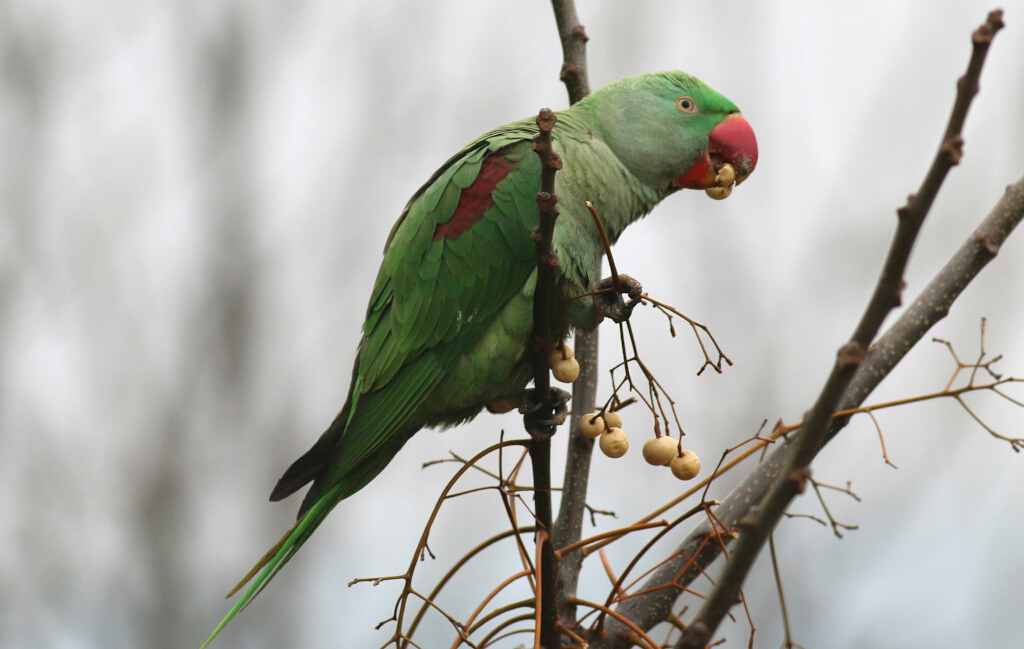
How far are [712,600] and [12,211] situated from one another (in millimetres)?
6488

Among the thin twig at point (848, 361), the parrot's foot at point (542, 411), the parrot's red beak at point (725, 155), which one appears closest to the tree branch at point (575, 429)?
the parrot's foot at point (542, 411)

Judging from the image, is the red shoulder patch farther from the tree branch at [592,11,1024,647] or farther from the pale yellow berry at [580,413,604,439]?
the tree branch at [592,11,1024,647]

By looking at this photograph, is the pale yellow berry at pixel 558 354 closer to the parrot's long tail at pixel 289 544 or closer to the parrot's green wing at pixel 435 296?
the parrot's green wing at pixel 435 296

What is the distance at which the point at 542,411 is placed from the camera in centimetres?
225

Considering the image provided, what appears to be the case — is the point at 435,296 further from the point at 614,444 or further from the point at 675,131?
the point at 675,131

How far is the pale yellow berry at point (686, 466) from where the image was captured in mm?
1980

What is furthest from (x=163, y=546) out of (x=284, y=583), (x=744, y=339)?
(x=744, y=339)

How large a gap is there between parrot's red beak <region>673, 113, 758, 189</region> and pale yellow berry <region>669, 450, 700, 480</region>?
126cm

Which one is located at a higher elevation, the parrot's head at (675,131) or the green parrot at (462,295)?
the parrot's head at (675,131)

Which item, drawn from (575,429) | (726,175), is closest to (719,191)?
(726,175)

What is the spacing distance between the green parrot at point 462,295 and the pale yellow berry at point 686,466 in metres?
0.52

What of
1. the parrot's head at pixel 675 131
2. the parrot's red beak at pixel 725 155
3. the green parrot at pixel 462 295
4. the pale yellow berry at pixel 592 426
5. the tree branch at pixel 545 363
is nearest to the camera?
the tree branch at pixel 545 363

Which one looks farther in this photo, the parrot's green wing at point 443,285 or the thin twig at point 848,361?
the parrot's green wing at point 443,285

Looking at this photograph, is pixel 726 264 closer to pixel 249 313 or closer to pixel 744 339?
pixel 744 339
